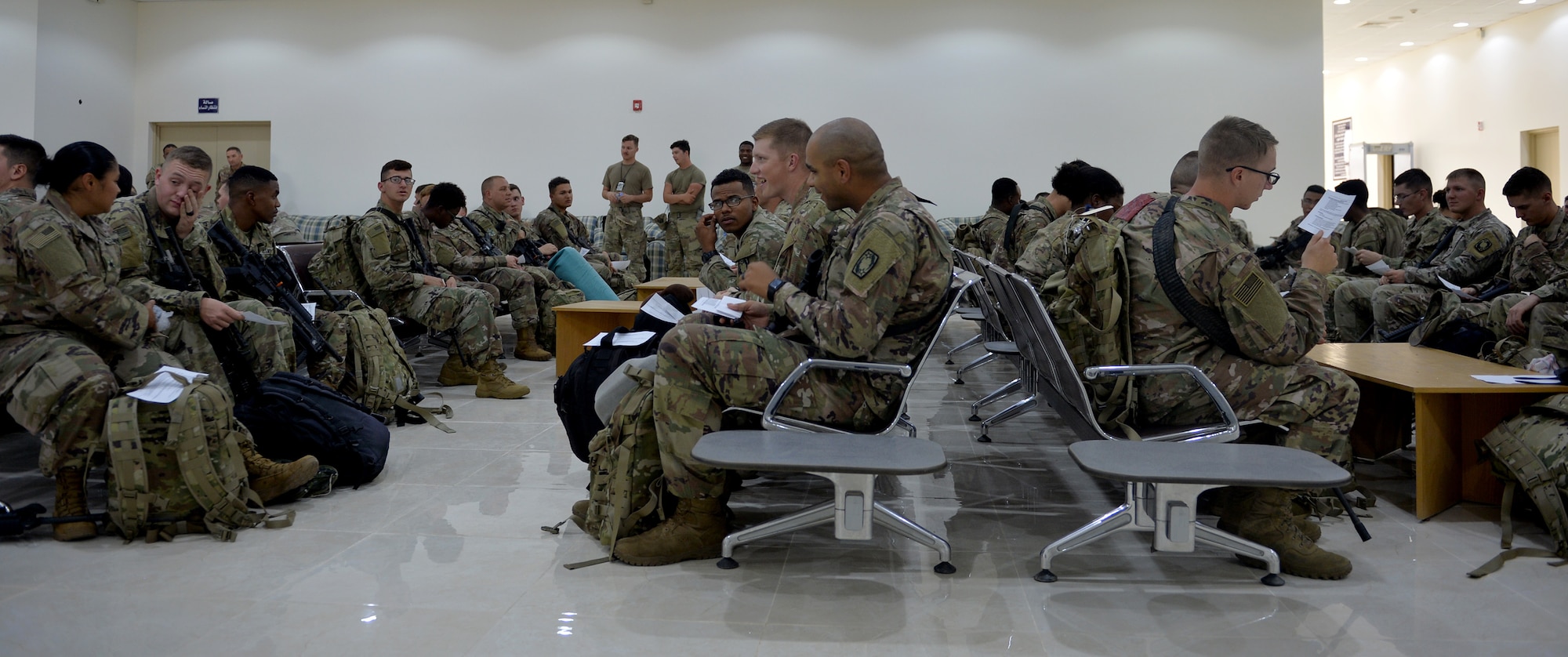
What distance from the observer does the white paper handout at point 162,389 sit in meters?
2.78

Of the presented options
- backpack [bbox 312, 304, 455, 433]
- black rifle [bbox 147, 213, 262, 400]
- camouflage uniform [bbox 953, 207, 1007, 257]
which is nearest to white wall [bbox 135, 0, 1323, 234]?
camouflage uniform [bbox 953, 207, 1007, 257]

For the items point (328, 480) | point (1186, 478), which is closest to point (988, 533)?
point (1186, 478)

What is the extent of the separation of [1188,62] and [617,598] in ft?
33.9

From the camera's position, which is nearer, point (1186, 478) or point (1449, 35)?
point (1186, 478)

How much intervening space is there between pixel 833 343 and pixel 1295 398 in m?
1.22

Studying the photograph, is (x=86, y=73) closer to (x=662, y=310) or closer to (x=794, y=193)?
(x=662, y=310)

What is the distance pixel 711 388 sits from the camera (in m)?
2.60

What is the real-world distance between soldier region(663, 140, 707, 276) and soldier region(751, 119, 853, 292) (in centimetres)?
677

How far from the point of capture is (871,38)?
11164 millimetres

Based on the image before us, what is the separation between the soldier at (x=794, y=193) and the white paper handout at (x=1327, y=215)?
1.23 m

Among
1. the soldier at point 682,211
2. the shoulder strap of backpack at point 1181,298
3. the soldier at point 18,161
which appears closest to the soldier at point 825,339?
the shoulder strap of backpack at point 1181,298

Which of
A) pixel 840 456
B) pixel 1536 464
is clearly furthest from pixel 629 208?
pixel 1536 464

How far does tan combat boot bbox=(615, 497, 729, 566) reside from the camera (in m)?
2.60

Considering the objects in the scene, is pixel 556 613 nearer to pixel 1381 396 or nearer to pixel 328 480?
pixel 328 480
